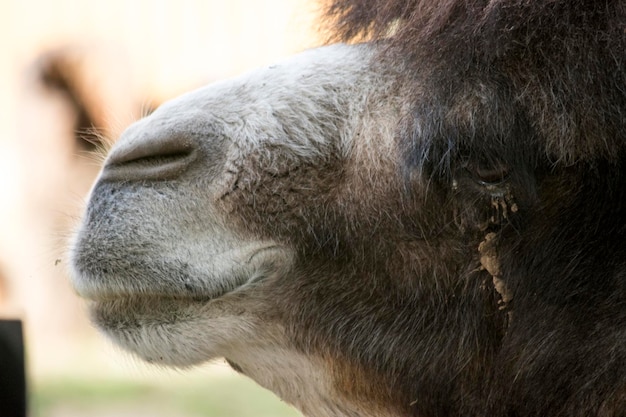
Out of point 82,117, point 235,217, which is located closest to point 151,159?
point 235,217

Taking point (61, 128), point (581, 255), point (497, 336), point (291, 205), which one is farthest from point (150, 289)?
point (61, 128)

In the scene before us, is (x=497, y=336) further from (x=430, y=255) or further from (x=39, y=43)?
(x=39, y=43)

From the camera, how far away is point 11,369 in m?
2.60

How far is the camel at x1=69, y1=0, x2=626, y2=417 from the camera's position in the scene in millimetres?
2160

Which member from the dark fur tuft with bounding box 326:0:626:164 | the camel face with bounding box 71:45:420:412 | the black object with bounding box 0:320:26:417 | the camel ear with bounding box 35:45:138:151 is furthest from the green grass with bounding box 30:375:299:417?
the dark fur tuft with bounding box 326:0:626:164

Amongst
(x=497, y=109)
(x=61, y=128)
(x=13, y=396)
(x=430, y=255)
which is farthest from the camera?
(x=61, y=128)

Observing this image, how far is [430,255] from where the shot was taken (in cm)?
229

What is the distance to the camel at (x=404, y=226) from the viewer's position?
2.16 meters

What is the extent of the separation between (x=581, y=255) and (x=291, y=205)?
0.71 meters

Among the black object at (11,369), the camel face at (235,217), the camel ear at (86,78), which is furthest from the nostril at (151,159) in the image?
the camel ear at (86,78)

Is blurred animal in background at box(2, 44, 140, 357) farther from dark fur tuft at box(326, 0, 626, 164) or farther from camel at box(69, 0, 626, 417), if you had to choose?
dark fur tuft at box(326, 0, 626, 164)

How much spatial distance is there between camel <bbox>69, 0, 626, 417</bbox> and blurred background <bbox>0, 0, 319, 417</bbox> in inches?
181

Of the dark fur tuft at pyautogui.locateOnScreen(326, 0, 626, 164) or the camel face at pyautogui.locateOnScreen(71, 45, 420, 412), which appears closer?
the dark fur tuft at pyautogui.locateOnScreen(326, 0, 626, 164)

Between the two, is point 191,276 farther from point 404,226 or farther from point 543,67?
point 543,67
